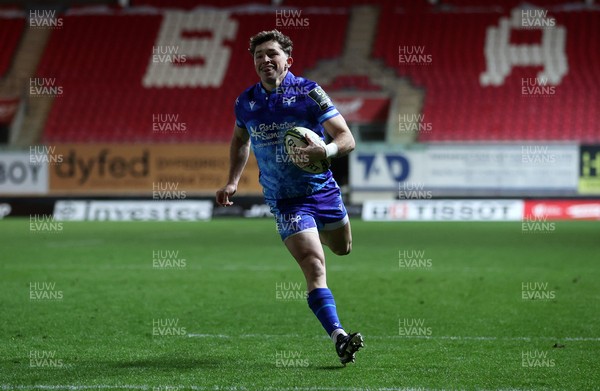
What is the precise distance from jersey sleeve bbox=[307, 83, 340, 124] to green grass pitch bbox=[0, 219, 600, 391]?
1.68m

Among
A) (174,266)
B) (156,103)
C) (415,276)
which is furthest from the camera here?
(156,103)

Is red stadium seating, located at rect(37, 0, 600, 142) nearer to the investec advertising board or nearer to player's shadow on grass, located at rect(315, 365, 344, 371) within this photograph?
the investec advertising board

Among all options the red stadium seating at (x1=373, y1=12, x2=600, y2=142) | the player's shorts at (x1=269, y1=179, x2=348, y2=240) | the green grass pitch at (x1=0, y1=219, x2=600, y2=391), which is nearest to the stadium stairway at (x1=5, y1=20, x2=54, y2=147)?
the red stadium seating at (x1=373, y1=12, x2=600, y2=142)

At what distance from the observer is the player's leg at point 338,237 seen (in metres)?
7.36

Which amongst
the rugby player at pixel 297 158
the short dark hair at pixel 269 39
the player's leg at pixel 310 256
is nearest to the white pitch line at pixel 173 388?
the rugby player at pixel 297 158

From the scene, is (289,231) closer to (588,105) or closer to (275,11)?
(588,105)

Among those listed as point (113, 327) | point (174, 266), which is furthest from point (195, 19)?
point (113, 327)

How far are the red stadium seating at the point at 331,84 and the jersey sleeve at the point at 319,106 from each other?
22.6 meters

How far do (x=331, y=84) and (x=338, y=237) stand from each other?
2555cm

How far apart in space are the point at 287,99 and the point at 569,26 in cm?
2925

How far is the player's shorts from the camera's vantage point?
23.0 feet

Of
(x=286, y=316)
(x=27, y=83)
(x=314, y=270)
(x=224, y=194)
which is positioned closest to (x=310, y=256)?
(x=314, y=270)

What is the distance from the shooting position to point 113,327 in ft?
28.8

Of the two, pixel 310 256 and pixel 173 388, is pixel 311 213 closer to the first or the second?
pixel 310 256
